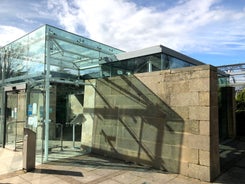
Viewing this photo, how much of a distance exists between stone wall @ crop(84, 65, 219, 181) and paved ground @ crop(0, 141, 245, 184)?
31 centimetres

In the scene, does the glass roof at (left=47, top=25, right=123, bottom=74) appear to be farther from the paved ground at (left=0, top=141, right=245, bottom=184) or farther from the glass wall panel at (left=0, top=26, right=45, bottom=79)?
the paved ground at (left=0, top=141, right=245, bottom=184)

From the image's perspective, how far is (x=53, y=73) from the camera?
634 cm

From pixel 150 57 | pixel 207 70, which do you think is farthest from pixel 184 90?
pixel 150 57

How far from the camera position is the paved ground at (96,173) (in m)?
4.30

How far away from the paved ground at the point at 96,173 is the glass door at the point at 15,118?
110 cm

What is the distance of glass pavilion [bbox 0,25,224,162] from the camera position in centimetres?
585

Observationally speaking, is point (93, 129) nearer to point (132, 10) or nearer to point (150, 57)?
point (150, 57)

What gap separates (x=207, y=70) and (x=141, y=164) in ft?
9.41

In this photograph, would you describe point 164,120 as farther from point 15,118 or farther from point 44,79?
point 15,118

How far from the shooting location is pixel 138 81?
18.8 feet

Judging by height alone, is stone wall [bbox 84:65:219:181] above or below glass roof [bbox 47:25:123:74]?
below

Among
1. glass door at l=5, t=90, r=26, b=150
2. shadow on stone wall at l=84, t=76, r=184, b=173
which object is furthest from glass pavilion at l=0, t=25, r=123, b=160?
shadow on stone wall at l=84, t=76, r=184, b=173

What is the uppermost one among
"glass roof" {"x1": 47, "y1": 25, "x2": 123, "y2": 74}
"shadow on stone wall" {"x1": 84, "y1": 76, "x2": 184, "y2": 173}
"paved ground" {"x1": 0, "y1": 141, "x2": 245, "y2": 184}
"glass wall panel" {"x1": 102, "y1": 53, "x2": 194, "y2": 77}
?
"glass roof" {"x1": 47, "y1": 25, "x2": 123, "y2": 74}

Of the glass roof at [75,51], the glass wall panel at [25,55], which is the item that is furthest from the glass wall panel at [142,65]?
the glass wall panel at [25,55]
